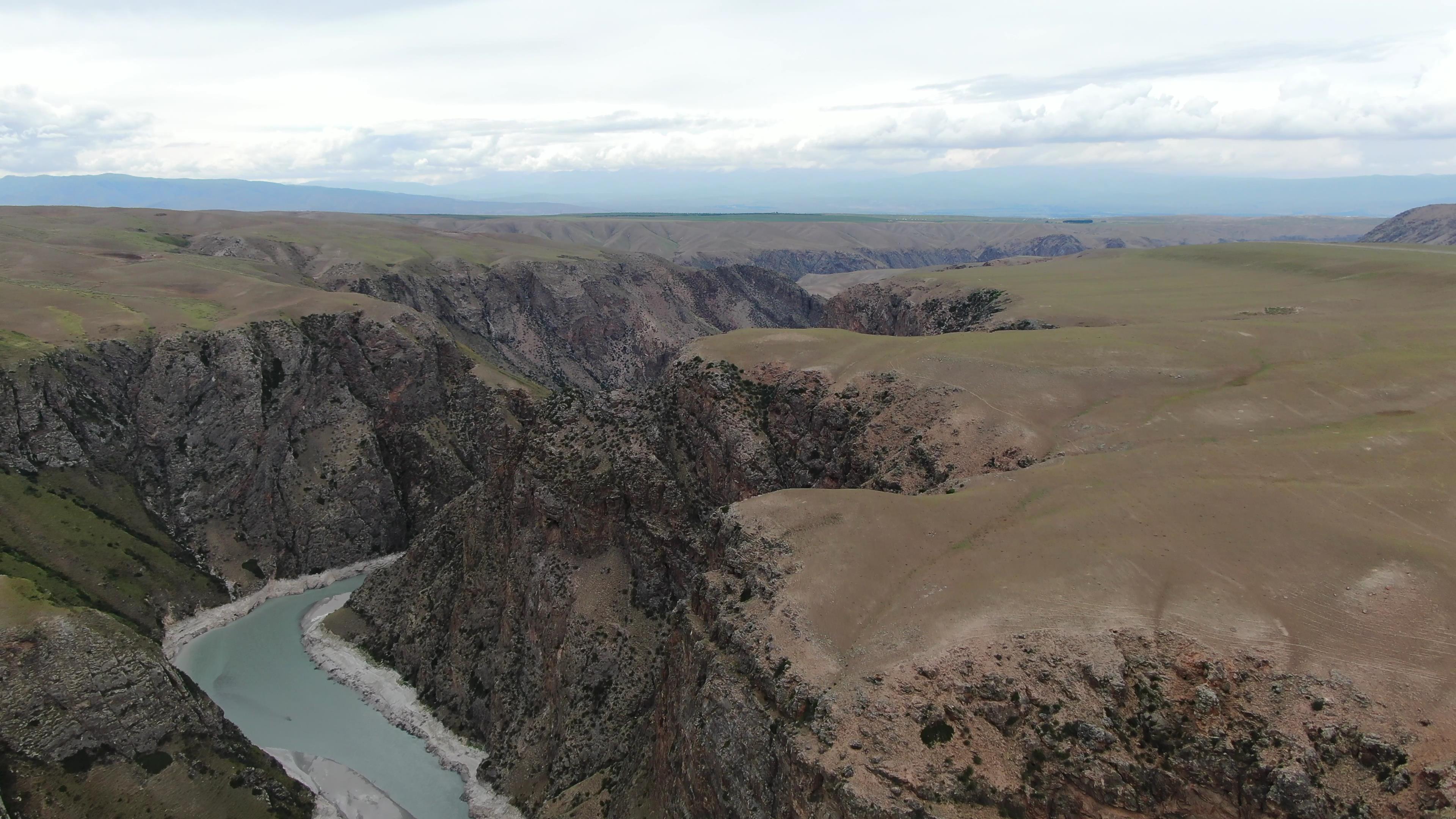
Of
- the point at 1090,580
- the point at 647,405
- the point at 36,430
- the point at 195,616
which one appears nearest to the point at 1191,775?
the point at 1090,580

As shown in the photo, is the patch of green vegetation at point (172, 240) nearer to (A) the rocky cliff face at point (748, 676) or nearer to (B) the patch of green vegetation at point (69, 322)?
(B) the patch of green vegetation at point (69, 322)

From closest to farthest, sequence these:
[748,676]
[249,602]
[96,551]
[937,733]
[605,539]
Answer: [937,733], [748,676], [605,539], [96,551], [249,602]

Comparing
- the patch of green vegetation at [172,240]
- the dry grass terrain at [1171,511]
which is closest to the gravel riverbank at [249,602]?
the dry grass terrain at [1171,511]

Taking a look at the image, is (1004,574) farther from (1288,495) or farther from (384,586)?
(384,586)

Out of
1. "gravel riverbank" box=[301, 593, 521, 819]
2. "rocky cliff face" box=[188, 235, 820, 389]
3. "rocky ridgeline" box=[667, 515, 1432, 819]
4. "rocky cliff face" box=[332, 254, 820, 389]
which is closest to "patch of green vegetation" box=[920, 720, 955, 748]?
"rocky ridgeline" box=[667, 515, 1432, 819]

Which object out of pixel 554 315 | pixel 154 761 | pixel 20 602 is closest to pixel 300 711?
pixel 154 761

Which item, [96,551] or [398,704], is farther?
[96,551]

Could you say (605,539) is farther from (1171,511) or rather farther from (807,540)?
(1171,511)
